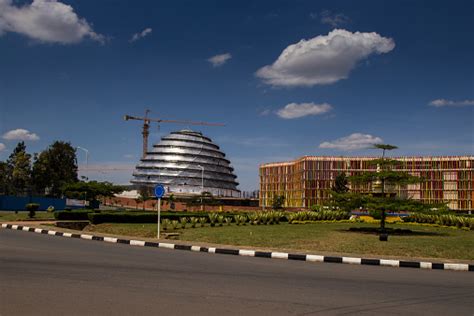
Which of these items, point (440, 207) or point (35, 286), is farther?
point (440, 207)

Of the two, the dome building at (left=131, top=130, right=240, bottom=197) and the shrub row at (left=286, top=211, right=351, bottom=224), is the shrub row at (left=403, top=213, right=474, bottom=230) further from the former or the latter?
the dome building at (left=131, top=130, right=240, bottom=197)

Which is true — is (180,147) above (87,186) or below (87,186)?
above

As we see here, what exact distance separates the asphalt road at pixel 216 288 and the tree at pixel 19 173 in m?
53.0

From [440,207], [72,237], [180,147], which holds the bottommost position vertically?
[72,237]

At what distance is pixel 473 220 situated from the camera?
26.0 meters

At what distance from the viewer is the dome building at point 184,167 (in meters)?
106

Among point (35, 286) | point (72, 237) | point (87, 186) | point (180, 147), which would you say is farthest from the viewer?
point (180, 147)

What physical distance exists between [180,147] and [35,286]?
101m

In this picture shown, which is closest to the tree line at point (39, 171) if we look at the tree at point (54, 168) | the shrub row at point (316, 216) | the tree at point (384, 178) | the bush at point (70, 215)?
the tree at point (54, 168)

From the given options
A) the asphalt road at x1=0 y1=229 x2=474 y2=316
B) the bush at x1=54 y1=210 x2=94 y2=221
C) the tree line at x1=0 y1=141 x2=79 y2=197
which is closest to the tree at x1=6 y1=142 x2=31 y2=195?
the tree line at x1=0 y1=141 x2=79 y2=197

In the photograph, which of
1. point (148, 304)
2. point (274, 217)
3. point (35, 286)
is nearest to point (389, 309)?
point (148, 304)

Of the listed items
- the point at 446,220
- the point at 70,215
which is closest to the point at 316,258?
the point at 446,220

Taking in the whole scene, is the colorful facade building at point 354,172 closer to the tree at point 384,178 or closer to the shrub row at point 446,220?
the shrub row at point 446,220

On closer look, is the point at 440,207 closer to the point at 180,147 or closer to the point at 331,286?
the point at 331,286
